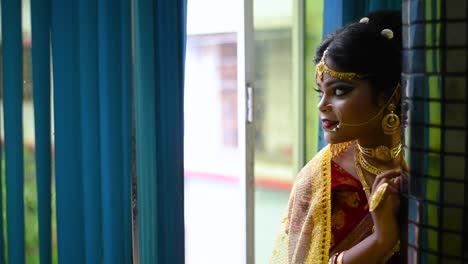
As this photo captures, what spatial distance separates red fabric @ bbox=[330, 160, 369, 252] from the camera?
3.29 feet

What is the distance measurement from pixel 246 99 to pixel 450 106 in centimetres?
155

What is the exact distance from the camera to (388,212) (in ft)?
2.45

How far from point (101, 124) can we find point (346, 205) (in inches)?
46.3

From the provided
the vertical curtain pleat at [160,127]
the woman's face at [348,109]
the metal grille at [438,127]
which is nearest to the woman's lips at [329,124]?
the woman's face at [348,109]

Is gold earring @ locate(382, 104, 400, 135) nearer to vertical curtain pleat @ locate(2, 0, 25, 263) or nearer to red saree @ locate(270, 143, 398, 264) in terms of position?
red saree @ locate(270, 143, 398, 264)

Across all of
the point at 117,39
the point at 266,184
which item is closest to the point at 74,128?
the point at 117,39

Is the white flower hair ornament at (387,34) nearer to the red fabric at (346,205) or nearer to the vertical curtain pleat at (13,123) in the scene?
the red fabric at (346,205)

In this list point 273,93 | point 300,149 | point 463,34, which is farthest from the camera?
point 273,93

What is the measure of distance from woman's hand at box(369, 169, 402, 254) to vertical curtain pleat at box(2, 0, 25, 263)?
150cm

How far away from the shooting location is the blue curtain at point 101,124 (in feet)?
6.22

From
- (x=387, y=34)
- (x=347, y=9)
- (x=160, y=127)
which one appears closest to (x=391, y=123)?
(x=387, y=34)

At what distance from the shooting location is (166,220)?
1942mm

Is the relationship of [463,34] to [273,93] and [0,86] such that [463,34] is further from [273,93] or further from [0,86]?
[273,93]

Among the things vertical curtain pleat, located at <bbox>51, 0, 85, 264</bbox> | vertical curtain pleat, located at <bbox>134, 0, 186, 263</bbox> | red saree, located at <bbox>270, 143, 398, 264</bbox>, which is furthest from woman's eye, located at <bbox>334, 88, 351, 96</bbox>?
vertical curtain pleat, located at <bbox>51, 0, 85, 264</bbox>
